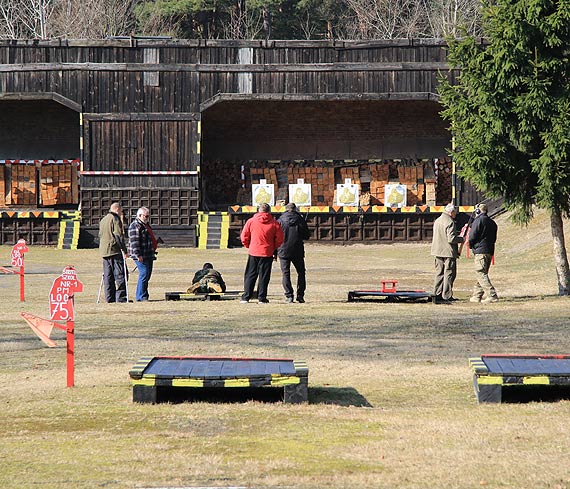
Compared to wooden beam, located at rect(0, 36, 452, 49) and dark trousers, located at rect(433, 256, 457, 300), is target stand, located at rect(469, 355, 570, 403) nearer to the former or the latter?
dark trousers, located at rect(433, 256, 457, 300)

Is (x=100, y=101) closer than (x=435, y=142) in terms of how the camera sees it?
Yes

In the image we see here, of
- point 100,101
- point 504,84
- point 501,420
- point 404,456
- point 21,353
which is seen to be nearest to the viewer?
point 404,456

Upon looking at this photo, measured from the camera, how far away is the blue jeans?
68.9 feet

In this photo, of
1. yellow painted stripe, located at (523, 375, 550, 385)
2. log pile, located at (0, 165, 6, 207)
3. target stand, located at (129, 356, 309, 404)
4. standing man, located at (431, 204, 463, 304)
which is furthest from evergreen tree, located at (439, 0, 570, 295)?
log pile, located at (0, 165, 6, 207)

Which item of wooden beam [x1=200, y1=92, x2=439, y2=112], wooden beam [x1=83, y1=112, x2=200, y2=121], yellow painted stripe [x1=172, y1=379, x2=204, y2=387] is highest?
wooden beam [x1=200, y1=92, x2=439, y2=112]

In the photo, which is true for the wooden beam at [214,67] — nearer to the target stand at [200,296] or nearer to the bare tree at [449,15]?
the target stand at [200,296]

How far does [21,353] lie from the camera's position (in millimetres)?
14078

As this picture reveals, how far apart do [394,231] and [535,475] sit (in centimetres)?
3448

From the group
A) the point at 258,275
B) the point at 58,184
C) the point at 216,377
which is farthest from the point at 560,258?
the point at 58,184

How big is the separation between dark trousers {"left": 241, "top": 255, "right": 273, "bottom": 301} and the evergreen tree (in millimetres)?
4758

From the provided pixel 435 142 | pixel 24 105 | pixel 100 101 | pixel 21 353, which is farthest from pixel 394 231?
pixel 21 353

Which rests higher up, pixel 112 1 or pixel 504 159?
pixel 112 1

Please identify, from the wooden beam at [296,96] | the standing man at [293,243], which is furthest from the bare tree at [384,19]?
the standing man at [293,243]

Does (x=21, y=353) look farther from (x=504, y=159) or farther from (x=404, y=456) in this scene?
(x=504, y=159)
